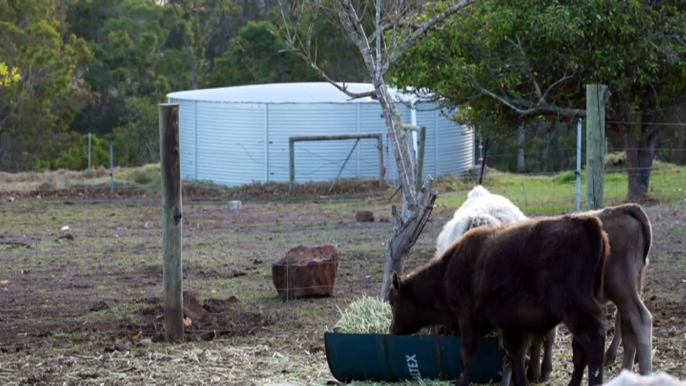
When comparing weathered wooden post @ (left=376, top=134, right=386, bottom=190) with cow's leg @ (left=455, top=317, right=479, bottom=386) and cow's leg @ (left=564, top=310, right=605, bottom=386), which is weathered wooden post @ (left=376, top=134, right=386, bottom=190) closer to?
cow's leg @ (left=455, top=317, right=479, bottom=386)

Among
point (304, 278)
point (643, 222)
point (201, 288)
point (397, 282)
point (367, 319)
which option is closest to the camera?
point (643, 222)

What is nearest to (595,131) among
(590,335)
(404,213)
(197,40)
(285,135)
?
(404,213)

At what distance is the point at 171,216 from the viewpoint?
850 centimetres

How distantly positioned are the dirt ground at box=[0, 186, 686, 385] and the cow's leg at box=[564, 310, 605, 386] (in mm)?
1244

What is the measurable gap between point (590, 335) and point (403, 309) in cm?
160

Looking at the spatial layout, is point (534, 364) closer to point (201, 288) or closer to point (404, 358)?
point (404, 358)

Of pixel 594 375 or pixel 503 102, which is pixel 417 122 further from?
pixel 594 375

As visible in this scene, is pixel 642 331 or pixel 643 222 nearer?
pixel 642 331

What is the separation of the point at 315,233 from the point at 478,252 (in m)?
11.2

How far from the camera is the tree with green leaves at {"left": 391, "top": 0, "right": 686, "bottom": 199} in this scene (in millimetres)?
17016

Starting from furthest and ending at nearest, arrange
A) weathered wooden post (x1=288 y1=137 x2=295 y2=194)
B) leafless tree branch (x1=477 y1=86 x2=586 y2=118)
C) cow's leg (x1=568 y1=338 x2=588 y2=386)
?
1. weathered wooden post (x1=288 y1=137 x2=295 y2=194)
2. leafless tree branch (x1=477 y1=86 x2=586 y2=118)
3. cow's leg (x1=568 y1=338 x2=588 y2=386)

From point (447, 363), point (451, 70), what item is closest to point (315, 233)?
point (451, 70)

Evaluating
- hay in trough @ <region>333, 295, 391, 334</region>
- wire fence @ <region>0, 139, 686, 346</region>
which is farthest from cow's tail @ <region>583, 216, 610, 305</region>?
wire fence @ <region>0, 139, 686, 346</region>

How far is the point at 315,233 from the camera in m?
17.7
